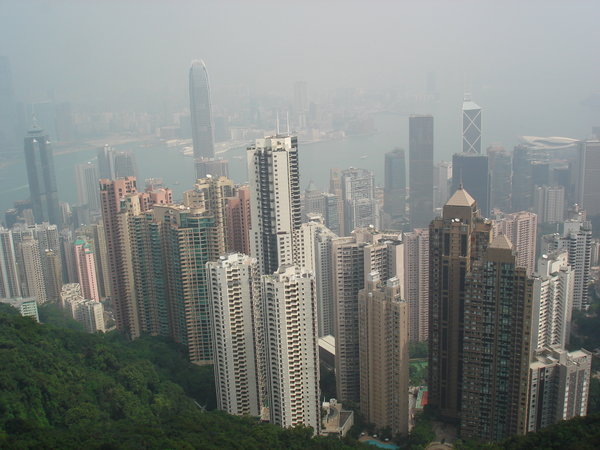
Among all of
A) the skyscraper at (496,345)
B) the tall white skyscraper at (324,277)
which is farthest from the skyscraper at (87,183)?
the skyscraper at (496,345)

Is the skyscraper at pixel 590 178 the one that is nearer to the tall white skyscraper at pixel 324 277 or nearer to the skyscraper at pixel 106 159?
the tall white skyscraper at pixel 324 277

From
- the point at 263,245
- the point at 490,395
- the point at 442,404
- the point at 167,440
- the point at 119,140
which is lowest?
the point at 442,404

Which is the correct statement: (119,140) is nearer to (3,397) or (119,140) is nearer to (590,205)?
(3,397)

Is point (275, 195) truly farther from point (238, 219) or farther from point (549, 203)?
point (549, 203)

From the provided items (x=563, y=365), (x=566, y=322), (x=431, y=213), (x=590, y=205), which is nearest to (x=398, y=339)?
(x=563, y=365)

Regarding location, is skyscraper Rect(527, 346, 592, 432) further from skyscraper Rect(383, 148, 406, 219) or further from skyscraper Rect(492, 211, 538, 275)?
skyscraper Rect(383, 148, 406, 219)

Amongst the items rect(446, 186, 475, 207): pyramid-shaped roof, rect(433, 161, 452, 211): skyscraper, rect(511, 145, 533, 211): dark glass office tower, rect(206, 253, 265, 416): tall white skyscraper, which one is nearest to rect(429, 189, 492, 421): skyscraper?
rect(446, 186, 475, 207): pyramid-shaped roof
